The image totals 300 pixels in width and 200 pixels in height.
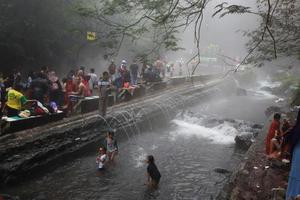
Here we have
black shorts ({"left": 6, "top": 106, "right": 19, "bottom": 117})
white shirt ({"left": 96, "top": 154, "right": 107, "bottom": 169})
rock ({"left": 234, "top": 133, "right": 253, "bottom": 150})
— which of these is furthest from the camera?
rock ({"left": 234, "top": 133, "right": 253, "bottom": 150})

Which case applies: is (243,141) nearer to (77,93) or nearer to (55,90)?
(77,93)

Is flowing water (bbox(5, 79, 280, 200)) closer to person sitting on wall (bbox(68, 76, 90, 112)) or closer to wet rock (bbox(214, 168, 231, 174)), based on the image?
wet rock (bbox(214, 168, 231, 174))

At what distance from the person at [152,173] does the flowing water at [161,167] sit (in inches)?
10.8

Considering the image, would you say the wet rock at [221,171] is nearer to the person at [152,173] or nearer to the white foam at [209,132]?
the person at [152,173]

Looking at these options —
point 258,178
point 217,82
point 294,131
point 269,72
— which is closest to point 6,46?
point 258,178

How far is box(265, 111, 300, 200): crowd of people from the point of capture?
6.27 metres

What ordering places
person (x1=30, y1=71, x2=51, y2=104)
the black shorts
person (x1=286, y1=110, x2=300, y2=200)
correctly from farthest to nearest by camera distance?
person (x1=30, y1=71, x2=51, y2=104), the black shorts, person (x1=286, y1=110, x2=300, y2=200)

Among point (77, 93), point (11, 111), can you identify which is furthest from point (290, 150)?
point (77, 93)

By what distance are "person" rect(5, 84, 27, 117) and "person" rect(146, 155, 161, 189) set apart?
15.1 ft

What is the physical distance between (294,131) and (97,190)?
6233mm

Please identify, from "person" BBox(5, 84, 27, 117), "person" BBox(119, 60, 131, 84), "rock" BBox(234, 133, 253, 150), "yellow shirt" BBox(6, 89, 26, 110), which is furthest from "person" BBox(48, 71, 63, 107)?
"rock" BBox(234, 133, 253, 150)

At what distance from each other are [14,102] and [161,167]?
18.2 feet

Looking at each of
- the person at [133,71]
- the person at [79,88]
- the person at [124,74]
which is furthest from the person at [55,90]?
the person at [133,71]

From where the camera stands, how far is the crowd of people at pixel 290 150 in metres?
6.27
